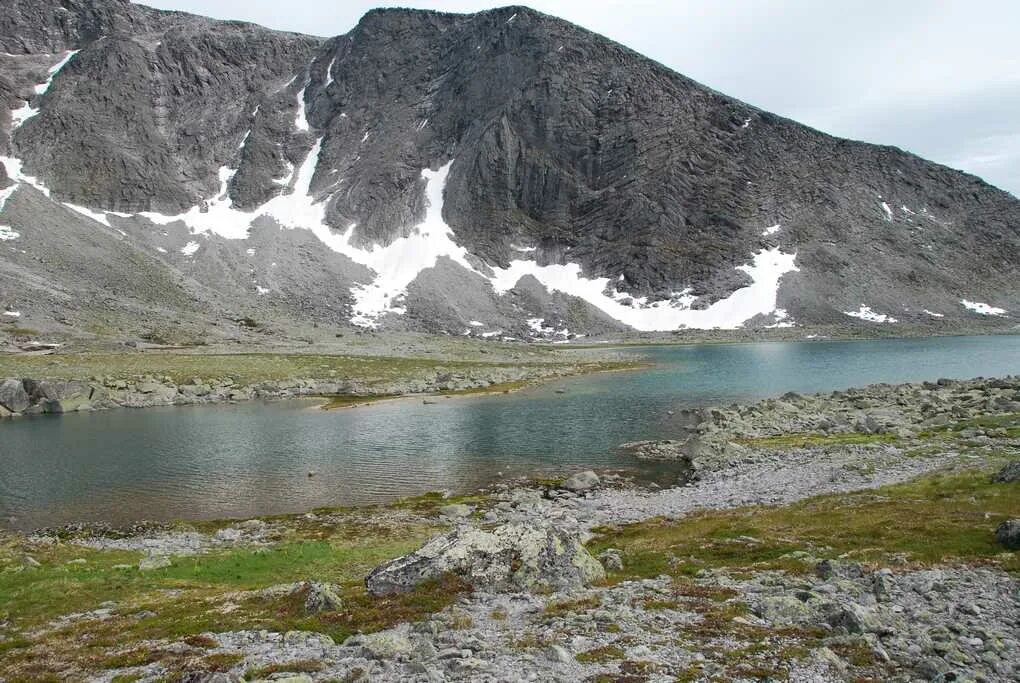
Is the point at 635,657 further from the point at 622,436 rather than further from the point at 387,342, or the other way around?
the point at 387,342

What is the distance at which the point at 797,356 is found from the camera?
4766 inches

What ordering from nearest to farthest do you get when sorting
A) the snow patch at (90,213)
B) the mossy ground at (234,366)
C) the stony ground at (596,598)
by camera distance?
the stony ground at (596,598) < the mossy ground at (234,366) < the snow patch at (90,213)

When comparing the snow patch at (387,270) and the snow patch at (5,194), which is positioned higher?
the snow patch at (5,194)

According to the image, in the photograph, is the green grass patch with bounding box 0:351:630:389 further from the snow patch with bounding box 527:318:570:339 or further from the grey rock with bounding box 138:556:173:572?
the snow patch with bounding box 527:318:570:339

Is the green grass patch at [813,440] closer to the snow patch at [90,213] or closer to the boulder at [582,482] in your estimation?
the boulder at [582,482]

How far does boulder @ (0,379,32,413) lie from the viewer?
66.9 meters

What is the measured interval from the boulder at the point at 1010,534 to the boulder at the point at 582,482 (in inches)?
872

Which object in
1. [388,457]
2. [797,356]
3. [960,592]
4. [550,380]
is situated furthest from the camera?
[797,356]

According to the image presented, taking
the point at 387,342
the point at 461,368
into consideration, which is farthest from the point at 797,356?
the point at 387,342

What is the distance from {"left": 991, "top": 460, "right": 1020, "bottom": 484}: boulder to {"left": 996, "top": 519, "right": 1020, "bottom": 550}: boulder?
9.38 meters

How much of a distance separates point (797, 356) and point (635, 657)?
12188 centimetres

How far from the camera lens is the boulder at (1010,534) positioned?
16.3m

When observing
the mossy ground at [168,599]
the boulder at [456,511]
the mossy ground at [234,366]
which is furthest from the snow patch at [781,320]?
the mossy ground at [168,599]

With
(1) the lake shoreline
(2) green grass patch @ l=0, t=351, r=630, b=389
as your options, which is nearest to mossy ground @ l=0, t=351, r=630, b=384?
(2) green grass patch @ l=0, t=351, r=630, b=389
